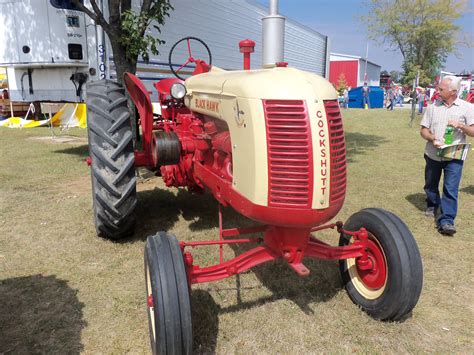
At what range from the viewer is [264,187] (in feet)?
7.14

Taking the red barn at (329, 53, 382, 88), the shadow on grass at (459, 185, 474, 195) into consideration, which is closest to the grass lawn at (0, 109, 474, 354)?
the shadow on grass at (459, 185, 474, 195)

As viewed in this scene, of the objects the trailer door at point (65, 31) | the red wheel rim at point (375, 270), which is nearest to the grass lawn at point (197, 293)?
the red wheel rim at point (375, 270)

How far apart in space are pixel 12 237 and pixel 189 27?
681cm

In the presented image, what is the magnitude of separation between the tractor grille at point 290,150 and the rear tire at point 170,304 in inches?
26.8

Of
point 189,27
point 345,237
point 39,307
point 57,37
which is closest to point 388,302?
point 345,237

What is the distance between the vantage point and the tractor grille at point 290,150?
2.10 meters

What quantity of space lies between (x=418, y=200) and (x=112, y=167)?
3.93m

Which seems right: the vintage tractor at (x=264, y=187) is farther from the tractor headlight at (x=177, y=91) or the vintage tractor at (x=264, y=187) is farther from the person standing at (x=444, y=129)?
the person standing at (x=444, y=129)

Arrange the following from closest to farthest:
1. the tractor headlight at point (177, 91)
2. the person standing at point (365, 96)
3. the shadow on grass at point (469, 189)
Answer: the tractor headlight at point (177, 91)
the shadow on grass at point (469, 189)
the person standing at point (365, 96)

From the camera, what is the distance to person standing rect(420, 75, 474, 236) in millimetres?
4020

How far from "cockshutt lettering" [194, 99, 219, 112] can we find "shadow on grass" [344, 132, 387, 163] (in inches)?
199

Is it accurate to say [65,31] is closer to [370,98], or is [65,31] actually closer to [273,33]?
[273,33]

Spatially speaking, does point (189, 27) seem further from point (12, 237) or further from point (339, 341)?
point (339, 341)

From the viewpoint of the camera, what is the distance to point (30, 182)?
5.79 meters
